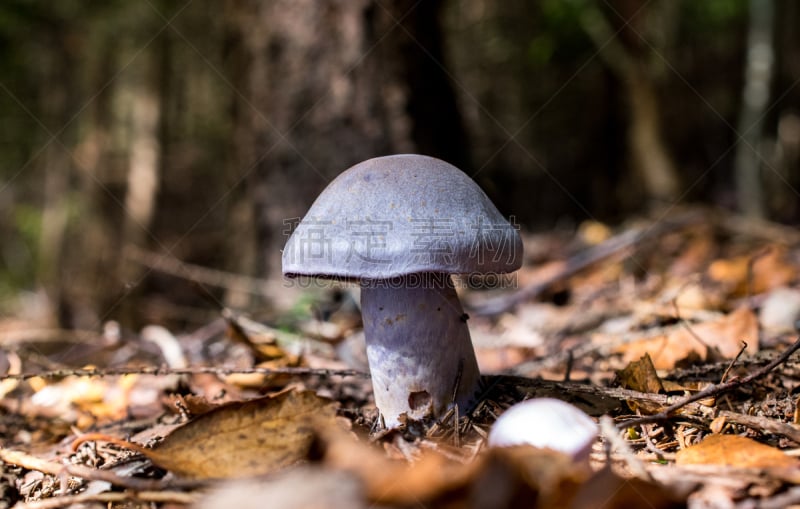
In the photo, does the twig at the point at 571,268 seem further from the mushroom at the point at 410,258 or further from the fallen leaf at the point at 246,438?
the fallen leaf at the point at 246,438

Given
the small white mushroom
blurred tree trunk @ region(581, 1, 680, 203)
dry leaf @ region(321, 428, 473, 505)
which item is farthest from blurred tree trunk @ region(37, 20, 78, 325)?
dry leaf @ region(321, 428, 473, 505)

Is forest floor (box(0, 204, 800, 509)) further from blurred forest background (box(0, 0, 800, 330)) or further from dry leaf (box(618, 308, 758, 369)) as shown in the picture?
blurred forest background (box(0, 0, 800, 330))

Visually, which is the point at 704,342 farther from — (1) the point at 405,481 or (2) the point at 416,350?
(1) the point at 405,481

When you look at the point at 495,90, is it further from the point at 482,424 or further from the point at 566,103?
the point at 482,424

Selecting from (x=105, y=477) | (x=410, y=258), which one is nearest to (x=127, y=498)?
(x=105, y=477)

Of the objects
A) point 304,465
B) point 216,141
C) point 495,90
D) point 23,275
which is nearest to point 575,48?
point 495,90
